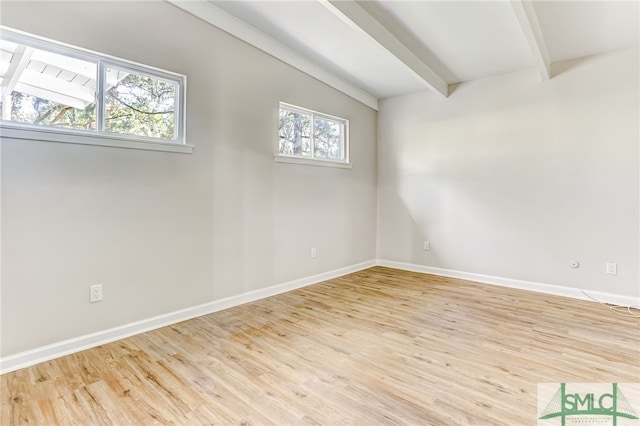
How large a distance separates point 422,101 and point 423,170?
0.97 meters

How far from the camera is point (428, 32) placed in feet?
10.1

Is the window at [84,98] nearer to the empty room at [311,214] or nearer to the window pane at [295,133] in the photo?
the empty room at [311,214]

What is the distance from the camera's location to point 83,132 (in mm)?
2238

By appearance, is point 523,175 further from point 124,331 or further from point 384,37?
point 124,331

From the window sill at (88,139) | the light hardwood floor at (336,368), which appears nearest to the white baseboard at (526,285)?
the light hardwood floor at (336,368)

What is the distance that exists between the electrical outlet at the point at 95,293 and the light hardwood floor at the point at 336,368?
13.4 inches

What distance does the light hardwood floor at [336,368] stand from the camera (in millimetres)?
1594

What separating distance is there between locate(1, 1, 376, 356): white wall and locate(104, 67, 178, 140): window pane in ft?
0.50

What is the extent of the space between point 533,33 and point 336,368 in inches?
123

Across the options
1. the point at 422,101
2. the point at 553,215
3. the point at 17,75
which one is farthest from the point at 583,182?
the point at 17,75

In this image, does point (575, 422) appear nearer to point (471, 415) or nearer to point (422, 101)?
point (471, 415)

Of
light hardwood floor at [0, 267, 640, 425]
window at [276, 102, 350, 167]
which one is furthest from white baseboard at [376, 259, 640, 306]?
window at [276, 102, 350, 167]
